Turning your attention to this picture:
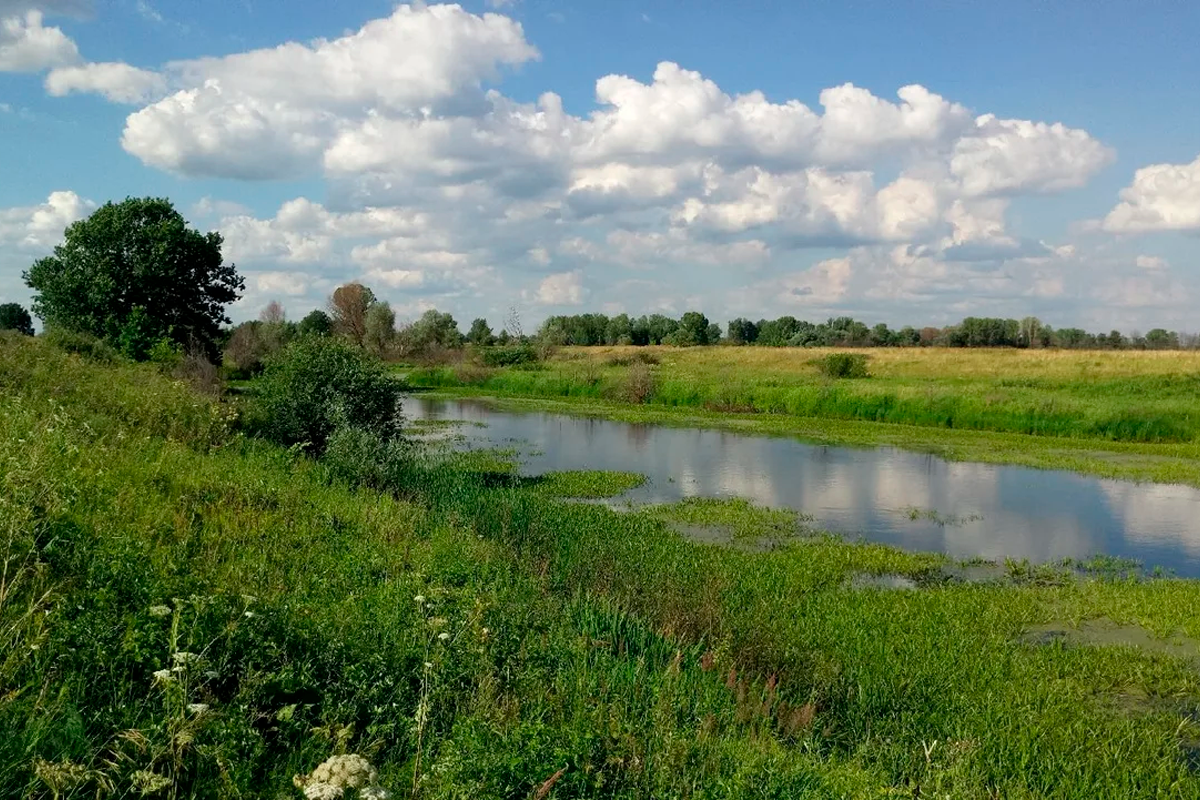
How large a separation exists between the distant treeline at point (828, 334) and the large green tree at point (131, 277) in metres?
46.6

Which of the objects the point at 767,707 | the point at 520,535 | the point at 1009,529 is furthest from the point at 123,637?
the point at 1009,529

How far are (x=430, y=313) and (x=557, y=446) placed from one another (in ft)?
210

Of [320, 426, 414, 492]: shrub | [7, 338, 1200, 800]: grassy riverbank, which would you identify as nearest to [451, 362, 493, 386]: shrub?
[320, 426, 414, 492]: shrub

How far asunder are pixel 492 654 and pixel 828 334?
317 ft

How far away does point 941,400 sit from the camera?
3422 centimetres

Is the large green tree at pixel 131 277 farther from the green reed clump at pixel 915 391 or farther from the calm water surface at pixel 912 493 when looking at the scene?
the green reed clump at pixel 915 391

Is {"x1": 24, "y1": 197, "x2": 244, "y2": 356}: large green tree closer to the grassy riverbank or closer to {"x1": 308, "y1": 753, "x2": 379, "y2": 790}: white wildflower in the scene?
the grassy riverbank

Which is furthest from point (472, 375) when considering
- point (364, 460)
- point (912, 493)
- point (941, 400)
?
point (364, 460)

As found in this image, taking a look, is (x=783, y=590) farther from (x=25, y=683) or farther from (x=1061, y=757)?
(x=25, y=683)

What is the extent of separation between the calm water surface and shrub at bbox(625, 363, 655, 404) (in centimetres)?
1315

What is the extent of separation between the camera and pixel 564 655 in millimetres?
6508

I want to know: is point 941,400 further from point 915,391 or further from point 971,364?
point 971,364

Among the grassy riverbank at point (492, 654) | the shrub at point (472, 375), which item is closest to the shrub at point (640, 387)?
the shrub at point (472, 375)

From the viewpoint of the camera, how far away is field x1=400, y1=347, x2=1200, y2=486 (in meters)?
27.5
